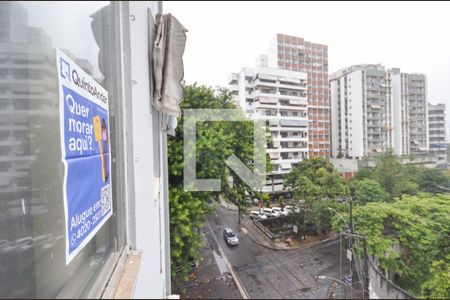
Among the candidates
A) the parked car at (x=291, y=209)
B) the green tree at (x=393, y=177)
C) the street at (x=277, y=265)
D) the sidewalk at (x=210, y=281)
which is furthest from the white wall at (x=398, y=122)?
the sidewalk at (x=210, y=281)

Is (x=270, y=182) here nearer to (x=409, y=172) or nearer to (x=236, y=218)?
(x=236, y=218)

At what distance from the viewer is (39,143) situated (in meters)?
0.66

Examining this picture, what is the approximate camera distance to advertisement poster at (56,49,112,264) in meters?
0.46

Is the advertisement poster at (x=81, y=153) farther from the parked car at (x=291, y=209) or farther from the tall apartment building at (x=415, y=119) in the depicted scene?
the parked car at (x=291, y=209)

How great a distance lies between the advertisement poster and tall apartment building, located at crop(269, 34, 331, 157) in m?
3.11

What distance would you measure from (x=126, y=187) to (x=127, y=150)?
0.45 feet

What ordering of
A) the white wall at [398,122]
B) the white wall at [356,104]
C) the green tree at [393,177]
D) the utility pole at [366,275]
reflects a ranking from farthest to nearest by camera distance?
1. the white wall at [356,104]
2. the white wall at [398,122]
3. the utility pole at [366,275]
4. the green tree at [393,177]

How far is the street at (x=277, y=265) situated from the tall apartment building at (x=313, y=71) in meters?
1.59

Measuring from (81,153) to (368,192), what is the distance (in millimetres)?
2544

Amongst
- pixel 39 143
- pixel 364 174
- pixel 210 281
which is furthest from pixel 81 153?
pixel 210 281

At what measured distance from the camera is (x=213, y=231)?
364 cm

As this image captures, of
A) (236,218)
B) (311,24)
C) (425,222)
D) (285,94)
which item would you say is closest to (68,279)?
(425,222)

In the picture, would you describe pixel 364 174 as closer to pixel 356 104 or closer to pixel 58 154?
pixel 58 154

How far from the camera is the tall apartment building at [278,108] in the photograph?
3828mm
